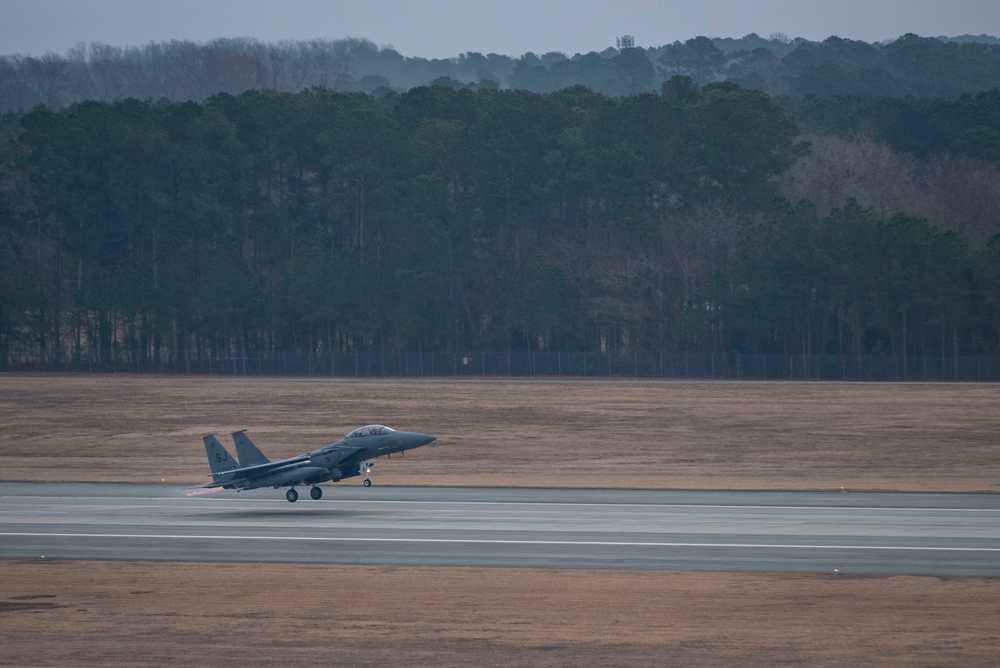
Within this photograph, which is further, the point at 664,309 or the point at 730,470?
the point at 664,309

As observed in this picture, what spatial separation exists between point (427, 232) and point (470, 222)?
7.03 meters

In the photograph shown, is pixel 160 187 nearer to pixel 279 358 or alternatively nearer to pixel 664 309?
pixel 279 358

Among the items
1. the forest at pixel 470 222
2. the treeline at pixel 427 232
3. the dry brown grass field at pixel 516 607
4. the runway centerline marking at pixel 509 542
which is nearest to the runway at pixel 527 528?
the runway centerline marking at pixel 509 542

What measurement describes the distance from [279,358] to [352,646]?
89.5 metres

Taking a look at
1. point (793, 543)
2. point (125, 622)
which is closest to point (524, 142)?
point (793, 543)

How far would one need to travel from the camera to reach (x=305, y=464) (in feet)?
119

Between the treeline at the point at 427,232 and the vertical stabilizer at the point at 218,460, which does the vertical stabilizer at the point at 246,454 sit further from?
the treeline at the point at 427,232

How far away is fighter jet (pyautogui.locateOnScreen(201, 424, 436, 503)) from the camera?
36219 mm

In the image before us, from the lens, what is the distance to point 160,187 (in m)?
120

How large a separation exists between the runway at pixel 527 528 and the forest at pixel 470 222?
57.7 meters

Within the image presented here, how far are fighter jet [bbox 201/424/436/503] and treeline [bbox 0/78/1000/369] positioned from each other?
6184 centimetres

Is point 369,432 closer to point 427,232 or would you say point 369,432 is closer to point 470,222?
point 427,232

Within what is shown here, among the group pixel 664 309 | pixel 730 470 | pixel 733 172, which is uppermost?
pixel 733 172

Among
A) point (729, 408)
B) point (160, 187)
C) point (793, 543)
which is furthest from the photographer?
point (160, 187)
